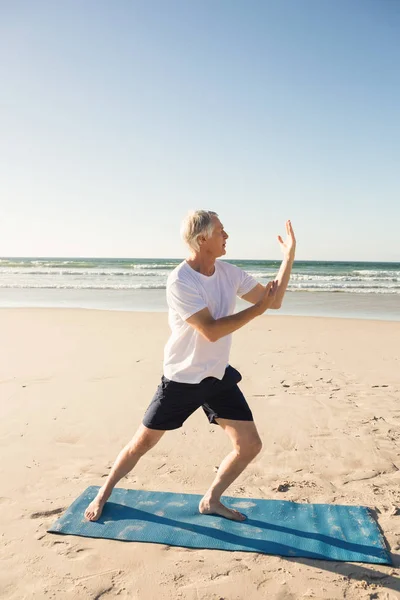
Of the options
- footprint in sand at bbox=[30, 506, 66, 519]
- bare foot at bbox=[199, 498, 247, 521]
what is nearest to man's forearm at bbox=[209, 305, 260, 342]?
bare foot at bbox=[199, 498, 247, 521]

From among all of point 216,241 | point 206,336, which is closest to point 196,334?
point 206,336

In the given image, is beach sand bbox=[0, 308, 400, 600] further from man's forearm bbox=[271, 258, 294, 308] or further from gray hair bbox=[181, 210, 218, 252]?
gray hair bbox=[181, 210, 218, 252]

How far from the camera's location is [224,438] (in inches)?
180

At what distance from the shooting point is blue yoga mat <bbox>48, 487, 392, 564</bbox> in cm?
288

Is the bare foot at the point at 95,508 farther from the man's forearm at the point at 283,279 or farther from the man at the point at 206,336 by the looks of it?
the man's forearm at the point at 283,279

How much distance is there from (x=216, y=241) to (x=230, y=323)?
0.53m

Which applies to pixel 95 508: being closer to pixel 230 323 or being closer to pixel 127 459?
pixel 127 459

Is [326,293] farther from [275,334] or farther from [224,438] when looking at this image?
[224,438]

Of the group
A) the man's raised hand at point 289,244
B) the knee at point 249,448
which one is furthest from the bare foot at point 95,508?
the man's raised hand at point 289,244

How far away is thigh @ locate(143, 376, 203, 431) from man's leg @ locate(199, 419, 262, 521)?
0.85 feet

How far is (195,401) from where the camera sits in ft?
9.56

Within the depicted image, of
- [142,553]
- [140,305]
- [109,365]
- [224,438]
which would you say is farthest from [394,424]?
[140,305]

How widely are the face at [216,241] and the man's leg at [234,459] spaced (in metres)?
1.06

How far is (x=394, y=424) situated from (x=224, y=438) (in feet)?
5.80
